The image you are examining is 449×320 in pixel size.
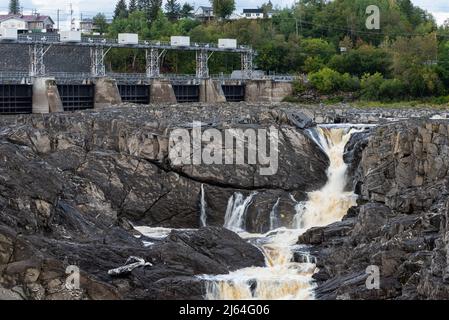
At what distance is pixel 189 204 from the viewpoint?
58688 mm

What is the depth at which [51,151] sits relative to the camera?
60.0 metres

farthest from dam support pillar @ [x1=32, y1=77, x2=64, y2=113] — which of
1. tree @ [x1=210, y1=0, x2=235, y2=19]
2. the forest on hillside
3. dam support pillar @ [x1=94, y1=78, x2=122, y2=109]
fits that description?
tree @ [x1=210, y1=0, x2=235, y2=19]

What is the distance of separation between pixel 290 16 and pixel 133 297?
90.4 metres

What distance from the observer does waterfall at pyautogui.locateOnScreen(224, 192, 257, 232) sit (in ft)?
188

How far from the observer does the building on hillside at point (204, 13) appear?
474 ft

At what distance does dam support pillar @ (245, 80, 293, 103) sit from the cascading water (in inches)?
1293

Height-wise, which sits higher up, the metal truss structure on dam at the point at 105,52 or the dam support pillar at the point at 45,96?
the metal truss structure on dam at the point at 105,52

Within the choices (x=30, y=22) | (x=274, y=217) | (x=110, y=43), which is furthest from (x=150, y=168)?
(x=30, y=22)

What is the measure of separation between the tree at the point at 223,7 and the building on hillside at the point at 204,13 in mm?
8329

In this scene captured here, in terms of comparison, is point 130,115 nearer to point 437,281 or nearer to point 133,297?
point 133,297

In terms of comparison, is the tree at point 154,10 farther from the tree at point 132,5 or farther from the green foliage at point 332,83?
the green foliage at point 332,83

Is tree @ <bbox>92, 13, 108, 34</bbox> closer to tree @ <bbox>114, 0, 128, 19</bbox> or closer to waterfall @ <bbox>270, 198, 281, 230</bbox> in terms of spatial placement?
tree @ <bbox>114, 0, 128, 19</bbox>

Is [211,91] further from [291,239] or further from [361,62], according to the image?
[291,239]

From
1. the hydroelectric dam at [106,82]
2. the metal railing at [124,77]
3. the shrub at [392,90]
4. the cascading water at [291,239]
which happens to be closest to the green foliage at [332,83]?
the metal railing at [124,77]
